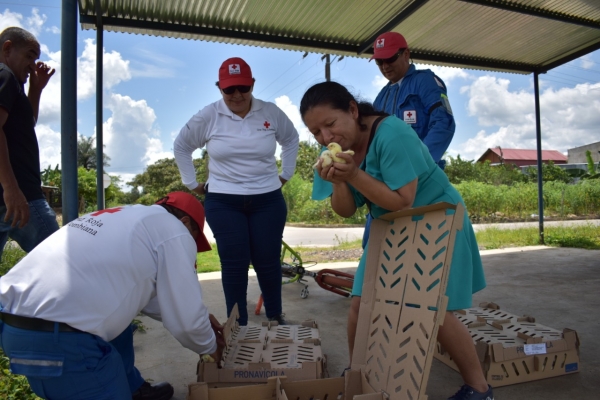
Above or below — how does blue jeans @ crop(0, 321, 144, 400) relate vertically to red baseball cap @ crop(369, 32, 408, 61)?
below

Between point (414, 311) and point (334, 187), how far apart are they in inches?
24.4

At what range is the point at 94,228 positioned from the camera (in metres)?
1.75

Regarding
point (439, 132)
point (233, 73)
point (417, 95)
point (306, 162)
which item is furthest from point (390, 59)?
point (306, 162)

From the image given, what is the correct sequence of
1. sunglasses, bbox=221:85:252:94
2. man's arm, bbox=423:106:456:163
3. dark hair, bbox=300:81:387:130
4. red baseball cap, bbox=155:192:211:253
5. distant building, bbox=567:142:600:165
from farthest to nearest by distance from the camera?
distant building, bbox=567:142:600:165, sunglasses, bbox=221:85:252:94, man's arm, bbox=423:106:456:163, red baseball cap, bbox=155:192:211:253, dark hair, bbox=300:81:387:130

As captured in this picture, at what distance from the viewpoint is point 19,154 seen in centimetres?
256

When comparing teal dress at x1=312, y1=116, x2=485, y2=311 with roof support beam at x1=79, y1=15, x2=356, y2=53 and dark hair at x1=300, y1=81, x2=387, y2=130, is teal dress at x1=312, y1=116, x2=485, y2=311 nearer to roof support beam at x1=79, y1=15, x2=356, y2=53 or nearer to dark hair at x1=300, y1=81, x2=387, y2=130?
dark hair at x1=300, y1=81, x2=387, y2=130

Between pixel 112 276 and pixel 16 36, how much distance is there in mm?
1803

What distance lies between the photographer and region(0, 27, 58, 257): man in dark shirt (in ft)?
7.72

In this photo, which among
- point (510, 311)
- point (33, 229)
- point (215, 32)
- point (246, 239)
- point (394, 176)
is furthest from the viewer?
point (215, 32)

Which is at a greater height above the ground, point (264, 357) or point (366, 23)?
point (366, 23)

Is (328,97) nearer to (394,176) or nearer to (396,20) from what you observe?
(394,176)

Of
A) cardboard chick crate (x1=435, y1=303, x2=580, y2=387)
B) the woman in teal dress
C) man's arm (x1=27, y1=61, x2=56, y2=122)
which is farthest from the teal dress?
man's arm (x1=27, y1=61, x2=56, y2=122)

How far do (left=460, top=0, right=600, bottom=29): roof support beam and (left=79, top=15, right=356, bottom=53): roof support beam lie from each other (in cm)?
170

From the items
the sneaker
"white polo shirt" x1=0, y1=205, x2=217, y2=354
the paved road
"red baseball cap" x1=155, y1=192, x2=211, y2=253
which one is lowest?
the paved road
